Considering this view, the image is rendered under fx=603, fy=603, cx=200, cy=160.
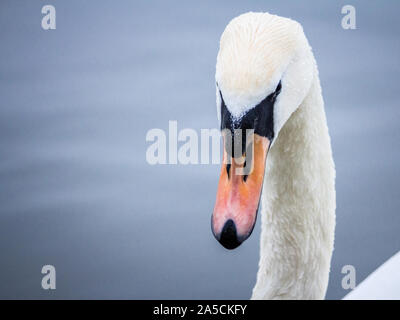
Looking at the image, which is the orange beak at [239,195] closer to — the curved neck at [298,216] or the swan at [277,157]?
the swan at [277,157]

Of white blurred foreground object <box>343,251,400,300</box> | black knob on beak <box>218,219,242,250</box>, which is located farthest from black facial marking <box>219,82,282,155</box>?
white blurred foreground object <box>343,251,400,300</box>

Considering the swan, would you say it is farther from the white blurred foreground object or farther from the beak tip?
the white blurred foreground object

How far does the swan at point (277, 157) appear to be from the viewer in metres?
1.10

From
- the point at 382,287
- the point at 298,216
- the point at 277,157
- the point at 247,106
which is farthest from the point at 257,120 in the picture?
the point at 382,287

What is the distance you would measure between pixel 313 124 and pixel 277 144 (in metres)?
0.10

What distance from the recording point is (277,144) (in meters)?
1.44

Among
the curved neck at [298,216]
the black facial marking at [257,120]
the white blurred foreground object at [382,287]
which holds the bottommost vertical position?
the white blurred foreground object at [382,287]

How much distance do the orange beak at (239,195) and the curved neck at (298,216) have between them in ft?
0.96

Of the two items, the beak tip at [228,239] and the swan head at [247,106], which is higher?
the swan head at [247,106]

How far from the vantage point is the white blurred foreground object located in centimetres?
137

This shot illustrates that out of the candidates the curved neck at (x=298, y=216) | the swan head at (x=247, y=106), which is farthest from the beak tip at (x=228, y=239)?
the curved neck at (x=298, y=216)
